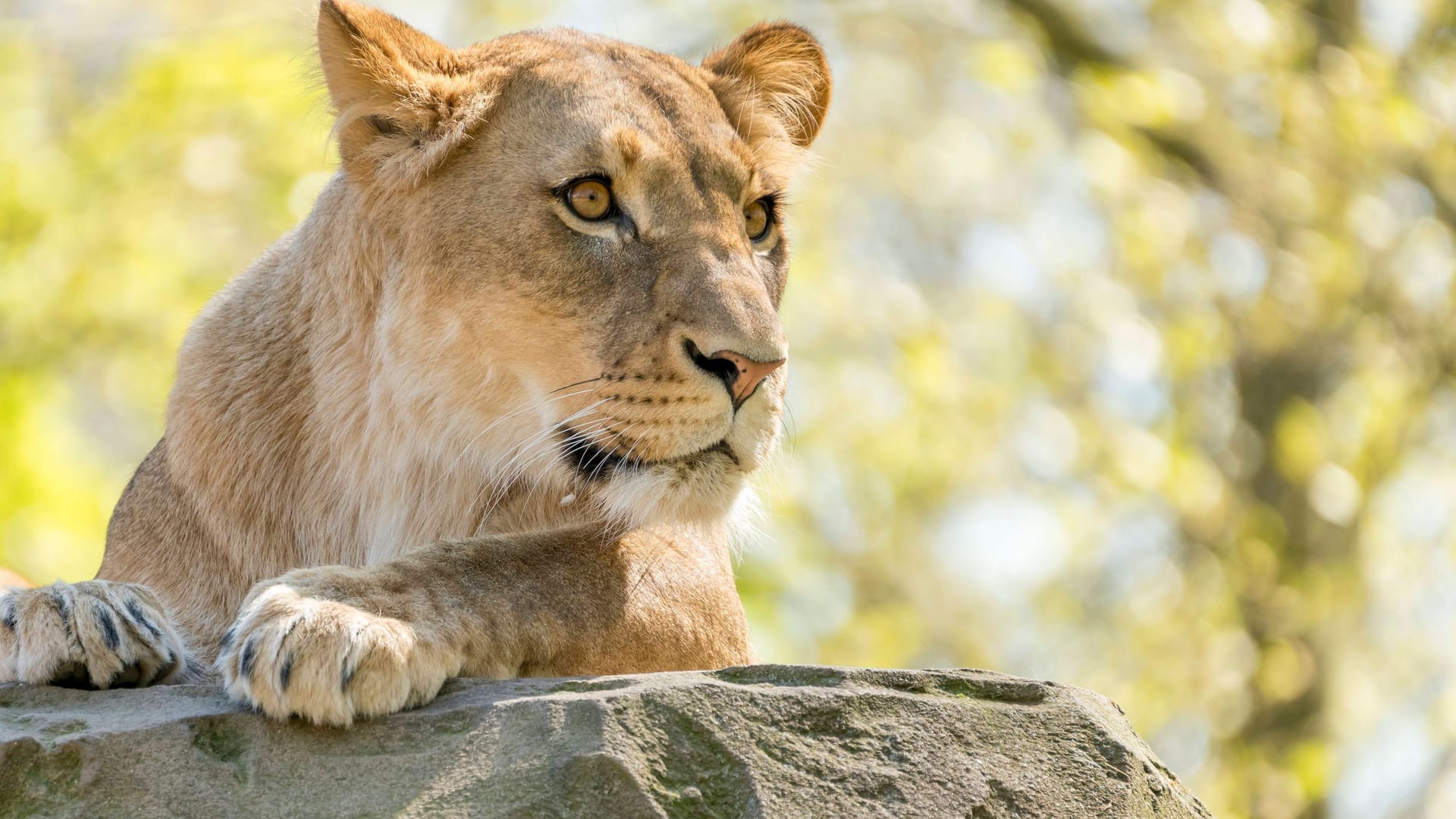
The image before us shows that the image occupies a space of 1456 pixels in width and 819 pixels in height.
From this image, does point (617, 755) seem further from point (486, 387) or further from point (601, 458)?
point (486, 387)

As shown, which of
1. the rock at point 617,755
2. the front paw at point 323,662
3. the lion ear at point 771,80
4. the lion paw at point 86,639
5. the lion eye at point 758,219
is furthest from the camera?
the lion ear at point 771,80

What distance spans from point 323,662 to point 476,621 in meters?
0.40

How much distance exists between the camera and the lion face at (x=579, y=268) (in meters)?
3.36

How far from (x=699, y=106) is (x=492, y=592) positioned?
1483 millimetres

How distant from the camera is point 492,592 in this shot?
3.19 m

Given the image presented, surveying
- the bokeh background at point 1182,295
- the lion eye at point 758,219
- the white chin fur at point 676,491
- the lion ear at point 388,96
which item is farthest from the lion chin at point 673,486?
the bokeh background at point 1182,295

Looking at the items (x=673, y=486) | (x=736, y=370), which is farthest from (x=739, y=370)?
(x=673, y=486)

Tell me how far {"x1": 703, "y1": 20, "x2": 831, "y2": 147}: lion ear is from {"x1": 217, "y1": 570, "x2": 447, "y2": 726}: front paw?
6.58 feet

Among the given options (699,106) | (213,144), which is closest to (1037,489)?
(213,144)

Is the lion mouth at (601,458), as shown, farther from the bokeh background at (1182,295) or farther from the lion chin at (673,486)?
the bokeh background at (1182,295)

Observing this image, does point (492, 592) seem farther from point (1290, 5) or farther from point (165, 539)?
point (1290, 5)

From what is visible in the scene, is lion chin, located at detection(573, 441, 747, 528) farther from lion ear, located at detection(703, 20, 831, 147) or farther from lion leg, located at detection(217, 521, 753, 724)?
lion ear, located at detection(703, 20, 831, 147)

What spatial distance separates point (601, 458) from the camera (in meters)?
3.47

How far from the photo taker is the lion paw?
10.1ft
